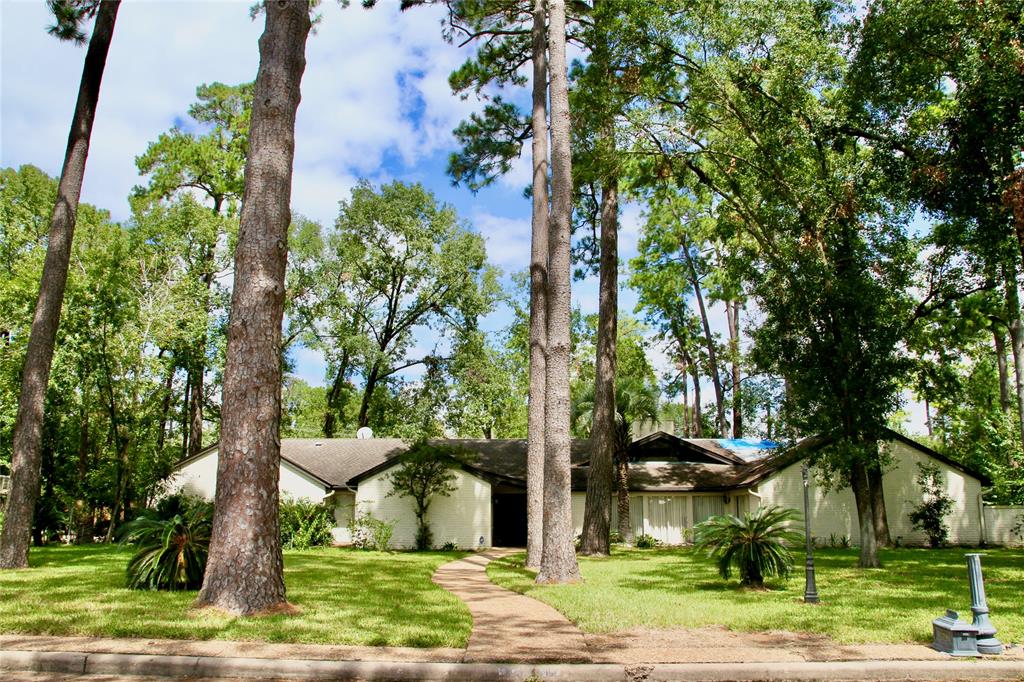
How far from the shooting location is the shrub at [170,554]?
10102mm

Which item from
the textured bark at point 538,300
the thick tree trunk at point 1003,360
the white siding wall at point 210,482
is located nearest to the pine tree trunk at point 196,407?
the white siding wall at point 210,482

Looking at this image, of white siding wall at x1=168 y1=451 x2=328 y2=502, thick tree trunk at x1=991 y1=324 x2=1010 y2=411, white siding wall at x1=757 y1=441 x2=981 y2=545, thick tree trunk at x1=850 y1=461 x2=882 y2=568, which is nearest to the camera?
thick tree trunk at x1=850 y1=461 x2=882 y2=568

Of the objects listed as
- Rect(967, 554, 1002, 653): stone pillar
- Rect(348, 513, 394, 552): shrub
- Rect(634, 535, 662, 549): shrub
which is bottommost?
Rect(634, 535, 662, 549): shrub

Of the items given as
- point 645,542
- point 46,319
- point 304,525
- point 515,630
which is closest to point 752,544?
point 515,630

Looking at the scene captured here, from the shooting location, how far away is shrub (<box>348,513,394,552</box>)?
24.1m

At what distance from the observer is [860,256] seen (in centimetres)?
1684

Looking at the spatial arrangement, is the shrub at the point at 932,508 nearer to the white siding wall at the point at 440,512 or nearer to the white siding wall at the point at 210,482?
the white siding wall at the point at 440,512

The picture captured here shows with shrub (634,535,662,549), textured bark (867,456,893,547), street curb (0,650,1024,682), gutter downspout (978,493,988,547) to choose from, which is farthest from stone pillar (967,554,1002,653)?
gutter downspout (978,493,988,547)

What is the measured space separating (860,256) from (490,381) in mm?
19030

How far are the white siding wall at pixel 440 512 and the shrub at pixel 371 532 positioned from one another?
405 mm

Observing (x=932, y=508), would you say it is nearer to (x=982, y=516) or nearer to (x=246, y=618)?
(x=982, y=516)

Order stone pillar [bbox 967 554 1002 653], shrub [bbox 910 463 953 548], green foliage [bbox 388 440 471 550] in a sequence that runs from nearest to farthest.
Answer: stone pillar [bbox 967 554 1002 653] → green foliage [bbox 388 440 471 550] → shrub [bbox 910 463 953 548]

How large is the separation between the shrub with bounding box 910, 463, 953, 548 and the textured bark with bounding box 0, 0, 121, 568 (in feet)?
89.2

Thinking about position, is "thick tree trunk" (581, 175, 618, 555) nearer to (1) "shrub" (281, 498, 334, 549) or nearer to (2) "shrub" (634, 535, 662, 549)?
(2) "shrub" (634, 535, 662, 549)
